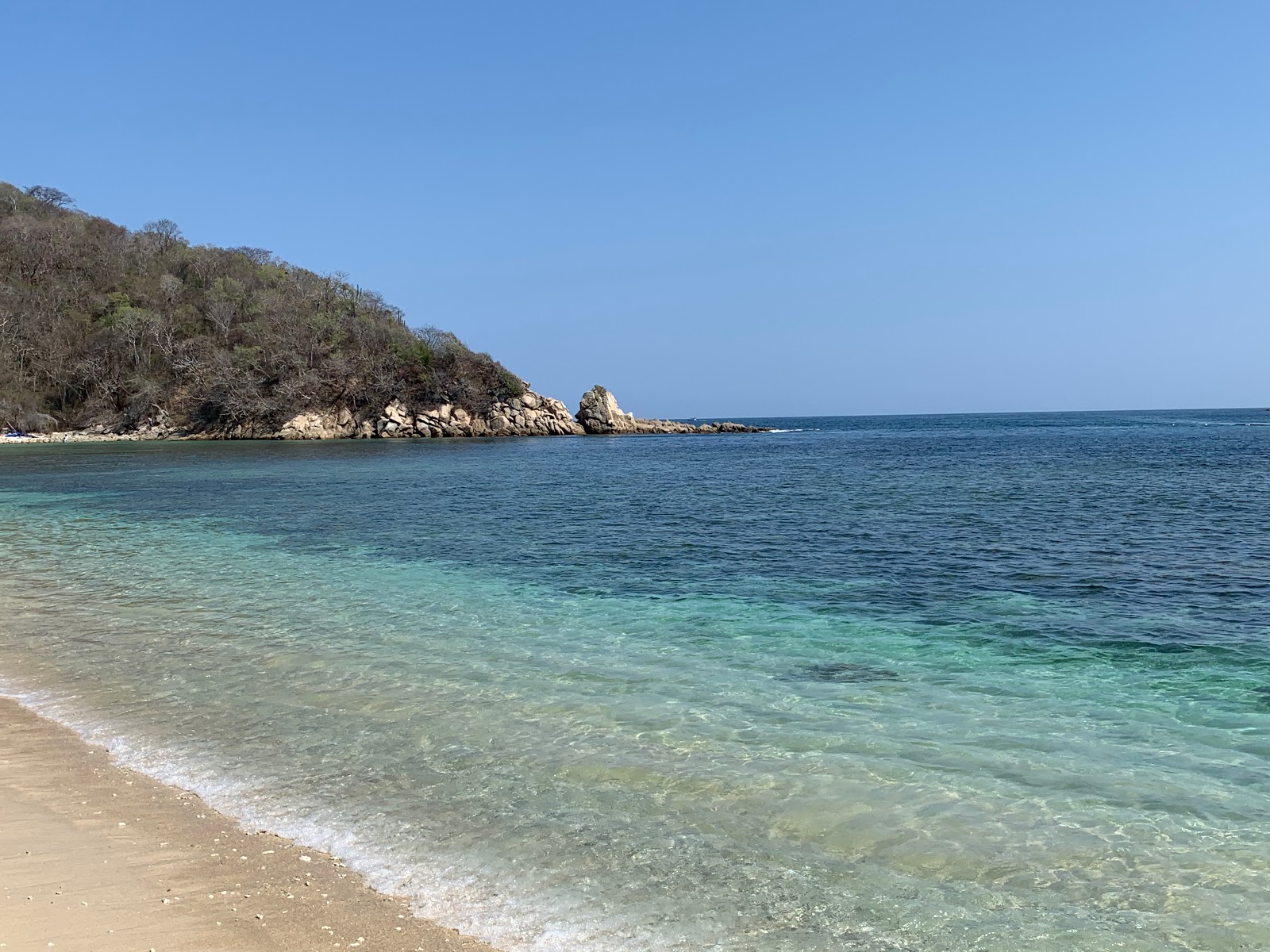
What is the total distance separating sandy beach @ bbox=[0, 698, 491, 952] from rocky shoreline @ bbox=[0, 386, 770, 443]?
8051cm

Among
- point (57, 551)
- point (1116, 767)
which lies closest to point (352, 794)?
point (1116, 767)

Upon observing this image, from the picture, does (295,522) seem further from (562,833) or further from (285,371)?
(285,371)

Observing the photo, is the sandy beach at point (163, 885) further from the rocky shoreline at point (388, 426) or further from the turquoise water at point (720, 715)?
the rocky shoreline at point (388, 426)

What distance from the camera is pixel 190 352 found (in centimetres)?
8825

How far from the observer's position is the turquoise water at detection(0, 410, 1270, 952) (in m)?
4.39

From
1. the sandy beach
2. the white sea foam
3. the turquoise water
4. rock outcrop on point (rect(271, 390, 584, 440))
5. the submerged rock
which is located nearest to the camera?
the sandy beach

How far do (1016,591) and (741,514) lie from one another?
1096 centimetres

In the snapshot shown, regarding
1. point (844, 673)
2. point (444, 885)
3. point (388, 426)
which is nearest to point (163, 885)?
point (444, 885)

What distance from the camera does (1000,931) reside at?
159 inches

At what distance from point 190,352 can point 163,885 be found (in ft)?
315

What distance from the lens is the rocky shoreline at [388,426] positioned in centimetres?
8275

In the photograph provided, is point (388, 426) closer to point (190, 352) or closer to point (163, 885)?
point (190, 352)

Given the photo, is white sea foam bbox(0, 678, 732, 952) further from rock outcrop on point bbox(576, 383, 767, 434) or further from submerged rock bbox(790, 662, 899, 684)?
rock outcrop on point bbox(576, 383, 767, 434)

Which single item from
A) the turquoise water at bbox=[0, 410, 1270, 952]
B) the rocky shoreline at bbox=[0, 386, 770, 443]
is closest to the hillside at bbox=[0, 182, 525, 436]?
the rocky shoreline at bbox=[0, 386, 770, 443]
